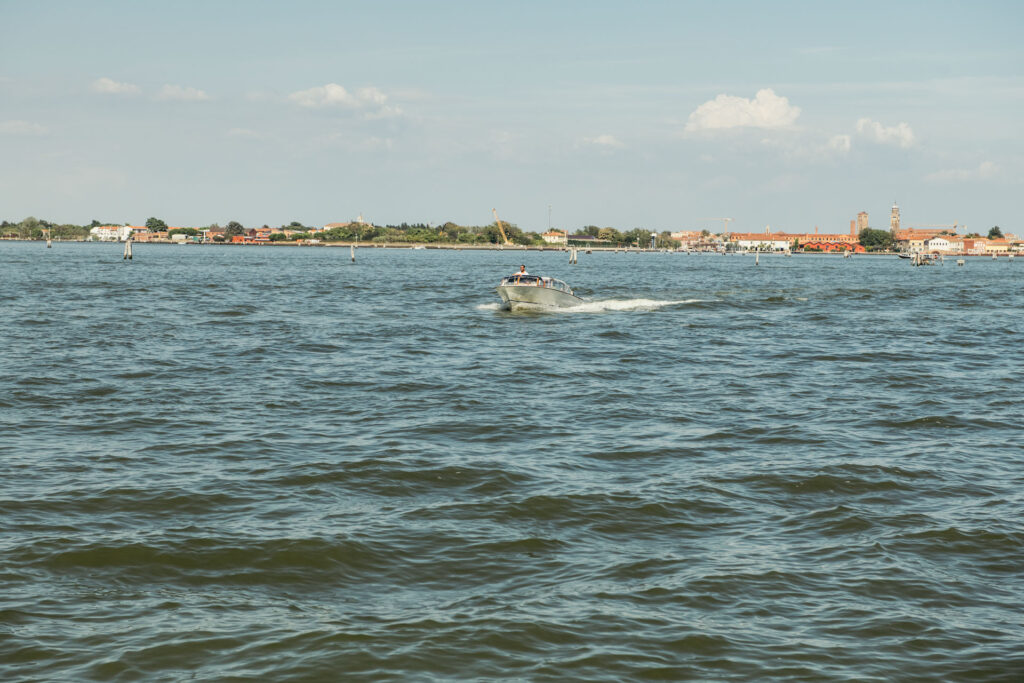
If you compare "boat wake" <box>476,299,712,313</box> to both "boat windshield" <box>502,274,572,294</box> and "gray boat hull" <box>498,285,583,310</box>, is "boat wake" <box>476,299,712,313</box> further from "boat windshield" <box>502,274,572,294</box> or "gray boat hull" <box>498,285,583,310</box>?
"boat windshield" <box>502,274,572,294</box>

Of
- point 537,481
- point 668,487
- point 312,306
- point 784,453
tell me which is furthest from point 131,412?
point 312,306

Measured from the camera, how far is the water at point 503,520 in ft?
31.7

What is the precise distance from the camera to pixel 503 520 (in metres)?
14.0

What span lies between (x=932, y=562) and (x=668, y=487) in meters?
4.50

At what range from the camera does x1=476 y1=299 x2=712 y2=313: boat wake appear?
189ft

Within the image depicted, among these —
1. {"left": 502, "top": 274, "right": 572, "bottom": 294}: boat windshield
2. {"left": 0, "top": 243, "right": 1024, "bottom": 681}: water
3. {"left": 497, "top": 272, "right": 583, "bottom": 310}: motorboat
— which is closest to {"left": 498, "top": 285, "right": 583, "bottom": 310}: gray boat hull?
{"left": 497, "top": 272, "right": 583, "bottom": 310}: motorboat

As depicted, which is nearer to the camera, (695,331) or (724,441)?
(724,441)

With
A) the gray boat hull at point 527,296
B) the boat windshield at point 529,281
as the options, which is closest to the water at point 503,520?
the gray boat hull at point 527,296

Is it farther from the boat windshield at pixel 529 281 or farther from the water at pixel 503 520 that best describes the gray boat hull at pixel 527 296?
the water at pixel 503 520

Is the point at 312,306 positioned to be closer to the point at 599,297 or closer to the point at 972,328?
the point at 599,297

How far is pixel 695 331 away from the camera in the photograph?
45688 mm

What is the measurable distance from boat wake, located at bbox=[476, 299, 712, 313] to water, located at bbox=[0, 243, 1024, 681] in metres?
25.5

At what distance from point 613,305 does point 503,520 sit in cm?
4960

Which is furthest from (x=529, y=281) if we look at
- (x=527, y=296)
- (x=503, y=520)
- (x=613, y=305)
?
(x=503, y=520)
